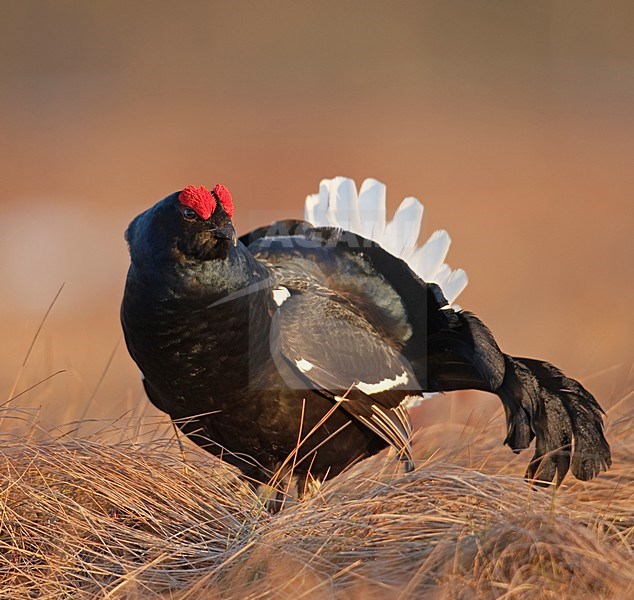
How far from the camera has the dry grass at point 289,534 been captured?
2297mm

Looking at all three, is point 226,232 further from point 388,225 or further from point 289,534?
point 388,225

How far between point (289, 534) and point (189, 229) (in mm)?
969

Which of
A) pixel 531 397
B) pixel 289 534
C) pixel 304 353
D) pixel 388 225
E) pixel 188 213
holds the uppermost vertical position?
pixel 188 213

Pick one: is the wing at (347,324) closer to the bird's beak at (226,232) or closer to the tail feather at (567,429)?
the bird's beak at (226,232)

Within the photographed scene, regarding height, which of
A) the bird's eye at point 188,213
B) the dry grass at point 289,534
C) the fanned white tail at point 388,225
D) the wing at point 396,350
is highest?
the bird's eye at point 188,213

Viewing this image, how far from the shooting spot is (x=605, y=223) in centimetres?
1066

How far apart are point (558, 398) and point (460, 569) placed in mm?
1207

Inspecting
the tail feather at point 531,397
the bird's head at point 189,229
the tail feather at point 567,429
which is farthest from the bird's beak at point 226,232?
the tail feather at point 567,429

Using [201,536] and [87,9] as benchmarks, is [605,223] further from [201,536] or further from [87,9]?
[87,9]

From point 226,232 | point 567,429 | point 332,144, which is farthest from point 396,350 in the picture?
point 332,144

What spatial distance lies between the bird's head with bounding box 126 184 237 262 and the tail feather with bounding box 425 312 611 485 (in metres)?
0.91

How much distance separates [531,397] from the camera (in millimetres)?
3406

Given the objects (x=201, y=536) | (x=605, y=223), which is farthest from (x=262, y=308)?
(x=605, y=223)

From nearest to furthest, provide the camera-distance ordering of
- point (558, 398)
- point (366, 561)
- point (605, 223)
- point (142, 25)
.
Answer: point (366, 561) < point (558, 398) < point (605, 223) < point (142, 25)
